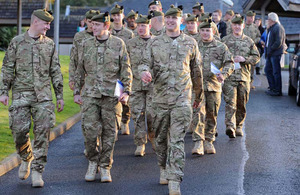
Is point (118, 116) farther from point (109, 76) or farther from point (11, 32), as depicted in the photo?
point (11, 32)

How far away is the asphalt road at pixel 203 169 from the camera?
855 cm

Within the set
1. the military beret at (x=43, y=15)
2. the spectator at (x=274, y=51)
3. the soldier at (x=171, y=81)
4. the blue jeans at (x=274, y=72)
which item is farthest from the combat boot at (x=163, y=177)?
the blue jeans at (x=274, y=72)

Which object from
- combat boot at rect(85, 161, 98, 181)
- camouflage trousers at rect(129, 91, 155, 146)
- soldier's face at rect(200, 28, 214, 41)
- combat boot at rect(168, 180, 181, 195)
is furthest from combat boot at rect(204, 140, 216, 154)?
combat boot at rect(168, 180, 181, 195)

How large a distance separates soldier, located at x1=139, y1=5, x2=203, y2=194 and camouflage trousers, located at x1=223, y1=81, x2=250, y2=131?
412 centimetres

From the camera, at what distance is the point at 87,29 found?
1121 cm

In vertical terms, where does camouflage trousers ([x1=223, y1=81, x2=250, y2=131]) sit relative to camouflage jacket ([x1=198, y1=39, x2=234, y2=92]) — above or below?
below

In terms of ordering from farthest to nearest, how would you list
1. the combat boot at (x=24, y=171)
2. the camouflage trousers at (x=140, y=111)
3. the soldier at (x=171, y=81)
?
the camouflage trousers at (x=140, y=111) → the combat boot at (x=24, y=171) → the soldier at (x=171, y=81)

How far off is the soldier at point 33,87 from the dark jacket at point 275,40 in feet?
37.9

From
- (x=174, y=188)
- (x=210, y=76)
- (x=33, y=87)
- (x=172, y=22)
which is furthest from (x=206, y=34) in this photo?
(x=174, y=188)

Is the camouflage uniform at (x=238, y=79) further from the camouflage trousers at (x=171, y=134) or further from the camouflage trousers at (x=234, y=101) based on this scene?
the camouflage trousers at (x=171, y=134)

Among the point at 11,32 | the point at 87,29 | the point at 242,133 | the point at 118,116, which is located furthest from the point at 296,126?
the point at 11,32

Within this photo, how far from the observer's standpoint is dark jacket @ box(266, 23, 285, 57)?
63.5ft

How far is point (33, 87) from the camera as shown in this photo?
343 inches

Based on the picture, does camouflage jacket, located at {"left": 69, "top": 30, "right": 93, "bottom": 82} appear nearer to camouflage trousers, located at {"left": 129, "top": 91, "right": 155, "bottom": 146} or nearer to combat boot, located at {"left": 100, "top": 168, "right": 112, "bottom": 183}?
camouflage trousers, located at {"left": 129, "top": 91, "right": 155, "bottom": 146}
